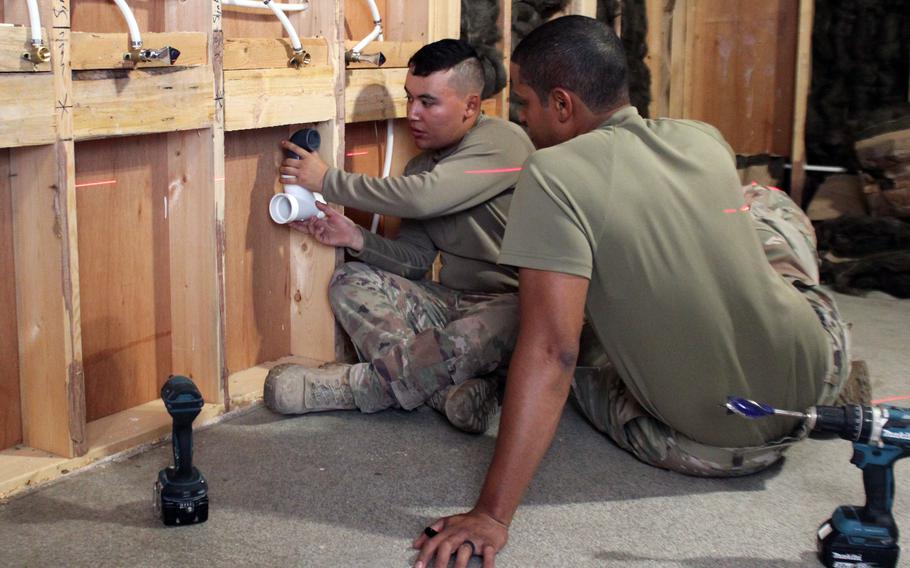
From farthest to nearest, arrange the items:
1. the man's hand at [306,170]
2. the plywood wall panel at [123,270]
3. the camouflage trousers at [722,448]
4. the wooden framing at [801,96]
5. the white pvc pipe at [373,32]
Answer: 1. the wooden framing at [801,96]
2. the white pvc pipe at [373,32]
3. the man's hand at [306,170]
4. the plywood wall panel at [123,270]
5. the camouflage trousers at [722,448]

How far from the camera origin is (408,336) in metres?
2.68

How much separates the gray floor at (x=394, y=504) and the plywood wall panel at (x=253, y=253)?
318mm

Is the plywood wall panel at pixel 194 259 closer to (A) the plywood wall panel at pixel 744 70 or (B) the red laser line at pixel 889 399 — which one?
(B) the red laser line at pixel 889 399

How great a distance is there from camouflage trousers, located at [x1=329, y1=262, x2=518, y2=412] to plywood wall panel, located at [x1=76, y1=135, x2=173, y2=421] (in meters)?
0.47

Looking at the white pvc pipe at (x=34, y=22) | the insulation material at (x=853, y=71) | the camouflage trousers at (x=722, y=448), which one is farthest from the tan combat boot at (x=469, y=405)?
the insulation material at (x=853, y=71)

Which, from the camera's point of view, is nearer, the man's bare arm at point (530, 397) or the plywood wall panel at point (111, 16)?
the man's bare arm at point (530, 397)

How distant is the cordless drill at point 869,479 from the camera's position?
1776 millimetres

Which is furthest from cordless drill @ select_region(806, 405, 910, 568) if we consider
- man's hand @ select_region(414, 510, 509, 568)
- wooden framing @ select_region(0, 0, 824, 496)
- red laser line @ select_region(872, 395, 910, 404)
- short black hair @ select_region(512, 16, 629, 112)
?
wooden framing @ select_region(0, 0, 824, 496)

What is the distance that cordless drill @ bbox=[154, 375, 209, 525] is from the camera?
1928mm

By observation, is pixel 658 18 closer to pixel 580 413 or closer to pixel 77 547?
pixel 580 413

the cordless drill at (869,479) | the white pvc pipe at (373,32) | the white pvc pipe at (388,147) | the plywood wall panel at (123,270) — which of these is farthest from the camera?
the white pvc pipe at (388,147)

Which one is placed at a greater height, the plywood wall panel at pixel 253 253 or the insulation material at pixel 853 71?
the insulation material at pixel 853 71

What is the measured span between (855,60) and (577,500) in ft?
9.53

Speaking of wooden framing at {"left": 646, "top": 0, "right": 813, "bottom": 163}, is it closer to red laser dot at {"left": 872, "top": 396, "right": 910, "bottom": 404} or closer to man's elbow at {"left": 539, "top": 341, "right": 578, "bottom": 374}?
red laser dot at {"left": 872, "top": 396, "right": 910, "bottom": 404}
